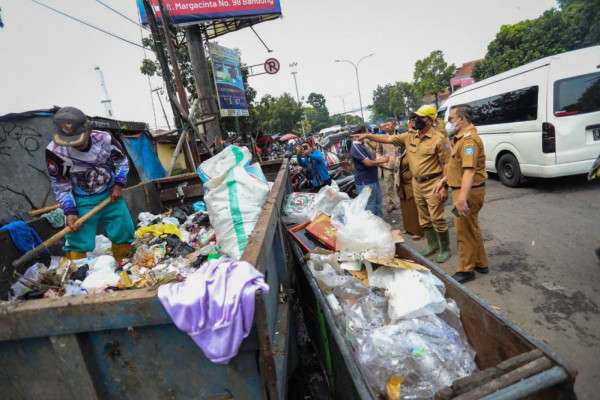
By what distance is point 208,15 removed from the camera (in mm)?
10328

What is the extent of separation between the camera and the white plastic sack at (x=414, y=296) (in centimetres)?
185

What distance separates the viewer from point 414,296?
1907 millimetres

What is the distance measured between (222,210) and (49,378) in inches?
48.2

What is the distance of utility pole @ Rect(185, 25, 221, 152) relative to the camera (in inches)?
388

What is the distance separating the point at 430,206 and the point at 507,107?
366 cm

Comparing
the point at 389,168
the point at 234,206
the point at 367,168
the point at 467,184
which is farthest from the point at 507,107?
the point at 234,206

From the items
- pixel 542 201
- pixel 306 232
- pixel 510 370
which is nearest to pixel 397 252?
pixel 306 232

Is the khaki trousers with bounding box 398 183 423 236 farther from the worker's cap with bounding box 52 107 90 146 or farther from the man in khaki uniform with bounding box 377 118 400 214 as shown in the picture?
the worker's cap with bounding box 52 107 90 146

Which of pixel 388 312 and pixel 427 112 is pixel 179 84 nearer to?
pixel 427 112

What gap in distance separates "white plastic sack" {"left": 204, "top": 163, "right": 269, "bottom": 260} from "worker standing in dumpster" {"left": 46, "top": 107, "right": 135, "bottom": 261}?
1160 mm

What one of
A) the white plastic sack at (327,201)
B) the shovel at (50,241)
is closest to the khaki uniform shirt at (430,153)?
the white plastic sack at (327,201)

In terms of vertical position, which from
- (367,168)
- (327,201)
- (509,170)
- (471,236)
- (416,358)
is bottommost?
(509,170)

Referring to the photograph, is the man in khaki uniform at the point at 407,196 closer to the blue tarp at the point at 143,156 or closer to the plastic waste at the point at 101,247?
the plastic waste at the point at 101,247

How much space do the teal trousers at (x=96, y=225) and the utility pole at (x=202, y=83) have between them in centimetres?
682
